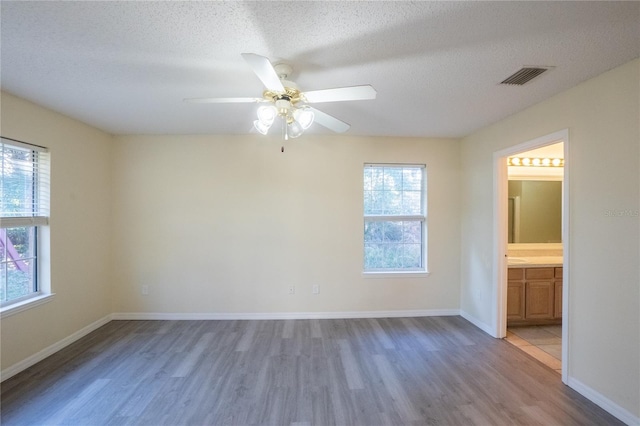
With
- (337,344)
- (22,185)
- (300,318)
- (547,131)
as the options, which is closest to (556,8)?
(547,131)

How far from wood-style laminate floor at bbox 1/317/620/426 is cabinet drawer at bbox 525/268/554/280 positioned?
3.29 feet

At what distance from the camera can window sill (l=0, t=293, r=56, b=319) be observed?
2.27 meters

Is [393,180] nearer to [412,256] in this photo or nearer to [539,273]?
[412,256]

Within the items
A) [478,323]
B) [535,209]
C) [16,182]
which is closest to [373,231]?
[478,323]

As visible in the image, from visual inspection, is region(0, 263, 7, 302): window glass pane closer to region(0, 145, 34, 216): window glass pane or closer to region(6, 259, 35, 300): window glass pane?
region(6, 259, 35, 300): window glass pane

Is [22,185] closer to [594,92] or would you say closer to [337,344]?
[337,344]

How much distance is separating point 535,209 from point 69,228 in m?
6.09

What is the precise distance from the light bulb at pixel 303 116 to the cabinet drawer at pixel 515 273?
324 centimetres

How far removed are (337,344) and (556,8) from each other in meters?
3.12

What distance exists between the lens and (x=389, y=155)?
12.3ft

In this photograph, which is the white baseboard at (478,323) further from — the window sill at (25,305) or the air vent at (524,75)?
the window sill at (25,305)

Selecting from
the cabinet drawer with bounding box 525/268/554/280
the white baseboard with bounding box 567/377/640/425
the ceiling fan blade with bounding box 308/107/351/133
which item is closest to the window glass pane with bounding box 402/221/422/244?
the cabinet drawer with bounding box 525/268/554/280

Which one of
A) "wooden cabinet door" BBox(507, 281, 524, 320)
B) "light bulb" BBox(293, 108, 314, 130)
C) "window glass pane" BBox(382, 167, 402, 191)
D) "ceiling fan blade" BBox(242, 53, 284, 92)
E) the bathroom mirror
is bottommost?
"wooden cabinet door" BBox(507, 281, 524, 320)

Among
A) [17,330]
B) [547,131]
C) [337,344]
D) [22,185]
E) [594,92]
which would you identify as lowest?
[337,344]
